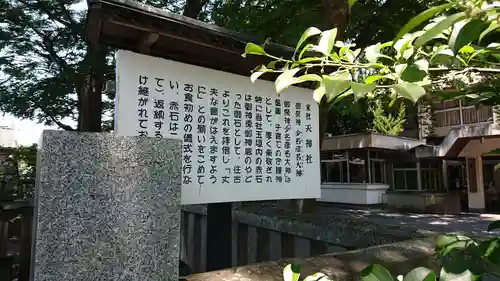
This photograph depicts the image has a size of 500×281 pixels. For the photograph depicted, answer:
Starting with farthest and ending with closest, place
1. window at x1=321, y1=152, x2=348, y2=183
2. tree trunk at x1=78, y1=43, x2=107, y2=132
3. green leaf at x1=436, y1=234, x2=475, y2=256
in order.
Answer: window at x1=321, y1=152, x2=348, y2=183 → tree trunk at x1=78, y1=43, x2=107, y2=132 → green leaf at x1=436, y1=234, x2=475, y2=256

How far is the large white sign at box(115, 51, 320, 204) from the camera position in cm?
332

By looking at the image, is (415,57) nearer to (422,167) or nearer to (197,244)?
(197,244)

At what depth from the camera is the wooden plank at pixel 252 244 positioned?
6109 millimetres

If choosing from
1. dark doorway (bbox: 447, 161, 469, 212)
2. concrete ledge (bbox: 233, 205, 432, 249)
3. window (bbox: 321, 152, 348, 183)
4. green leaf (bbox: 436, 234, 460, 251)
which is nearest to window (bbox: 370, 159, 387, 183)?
window (bbox: 321, 152, 348, 183)

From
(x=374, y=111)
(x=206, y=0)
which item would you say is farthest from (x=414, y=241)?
(x=374, y=111)

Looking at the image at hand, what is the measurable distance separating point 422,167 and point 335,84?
19.8 metres

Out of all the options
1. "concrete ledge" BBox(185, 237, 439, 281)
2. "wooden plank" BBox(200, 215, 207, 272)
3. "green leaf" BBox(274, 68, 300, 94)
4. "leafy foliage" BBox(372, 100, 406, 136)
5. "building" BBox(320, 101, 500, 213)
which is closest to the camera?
"green leaf" BBox(274, 68, 300, 94)

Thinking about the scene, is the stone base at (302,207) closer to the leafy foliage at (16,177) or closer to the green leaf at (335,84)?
the leafy foliage at (16,177)

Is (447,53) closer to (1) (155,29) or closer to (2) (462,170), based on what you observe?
(1) (155,29)

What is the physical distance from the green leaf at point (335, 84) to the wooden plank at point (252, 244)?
5563mm

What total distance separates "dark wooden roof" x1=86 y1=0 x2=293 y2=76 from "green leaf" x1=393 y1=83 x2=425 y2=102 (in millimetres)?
2628

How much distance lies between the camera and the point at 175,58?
12.4ft

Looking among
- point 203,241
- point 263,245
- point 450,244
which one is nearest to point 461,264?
point 450,244

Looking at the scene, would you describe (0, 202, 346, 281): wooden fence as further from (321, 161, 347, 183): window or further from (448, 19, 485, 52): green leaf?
(321, 161, 347, 183): window
